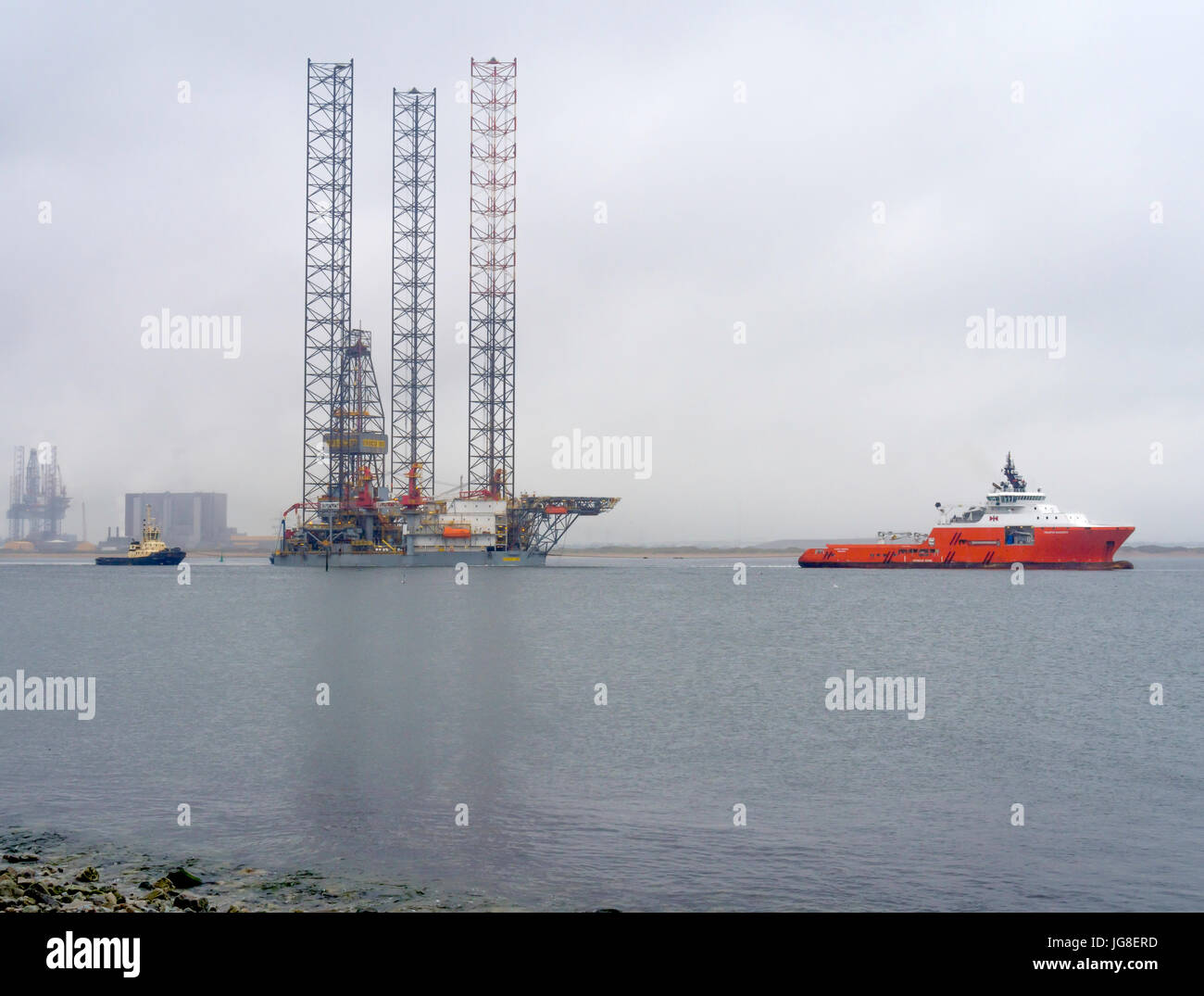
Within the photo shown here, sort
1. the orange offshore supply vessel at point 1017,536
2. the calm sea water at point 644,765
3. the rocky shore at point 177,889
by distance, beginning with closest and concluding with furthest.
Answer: the rocky shore at point 177,889 < the calm sea water at point 644,765 < the orange offshore supply vessel at point 1017,536

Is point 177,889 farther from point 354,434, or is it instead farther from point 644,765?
point 354,434

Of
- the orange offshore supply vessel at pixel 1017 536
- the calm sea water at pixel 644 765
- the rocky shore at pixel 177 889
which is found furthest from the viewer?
the orange offshore supply vessel at pixel 1017 536

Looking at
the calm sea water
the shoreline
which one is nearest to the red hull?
the calm sea water

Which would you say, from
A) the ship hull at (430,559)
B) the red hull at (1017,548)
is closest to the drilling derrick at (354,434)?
the ship hull at (430,559)

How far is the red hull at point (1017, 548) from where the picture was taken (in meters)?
94.7

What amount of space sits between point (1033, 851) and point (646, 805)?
5702 mm

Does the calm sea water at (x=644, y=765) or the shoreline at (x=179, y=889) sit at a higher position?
the shoreline at (x=179, y=889)

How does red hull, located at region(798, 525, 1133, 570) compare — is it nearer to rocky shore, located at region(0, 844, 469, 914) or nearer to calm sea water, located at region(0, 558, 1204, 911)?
calm sea water, located at region(0, 558, 1204, 911)

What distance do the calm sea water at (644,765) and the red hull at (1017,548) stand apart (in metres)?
52.2

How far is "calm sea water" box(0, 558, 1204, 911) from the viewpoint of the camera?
12.6 m

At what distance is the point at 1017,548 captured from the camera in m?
94.8

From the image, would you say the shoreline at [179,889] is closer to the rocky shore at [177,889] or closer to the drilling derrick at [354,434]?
the rocky shore at [177,889]

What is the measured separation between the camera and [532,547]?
108 m
